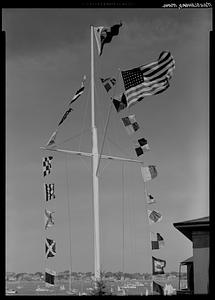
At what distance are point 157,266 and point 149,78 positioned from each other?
307 centimetres

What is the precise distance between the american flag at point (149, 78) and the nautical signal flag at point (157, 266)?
277cm

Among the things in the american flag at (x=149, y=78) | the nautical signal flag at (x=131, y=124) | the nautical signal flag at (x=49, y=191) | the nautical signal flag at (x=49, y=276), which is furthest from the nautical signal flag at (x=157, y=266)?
the american flag at (x=149, y=78)

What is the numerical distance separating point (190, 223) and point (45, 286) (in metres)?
2.61

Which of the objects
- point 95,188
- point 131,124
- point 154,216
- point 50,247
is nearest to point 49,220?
point 50,247

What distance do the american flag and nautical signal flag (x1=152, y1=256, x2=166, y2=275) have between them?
2765 millimetres

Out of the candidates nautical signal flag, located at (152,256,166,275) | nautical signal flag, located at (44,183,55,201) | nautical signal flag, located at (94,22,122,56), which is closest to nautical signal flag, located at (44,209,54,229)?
nautical signal flag, located at (44,183,55,201)

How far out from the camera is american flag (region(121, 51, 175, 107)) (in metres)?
5.32

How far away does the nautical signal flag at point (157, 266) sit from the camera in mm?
7371
